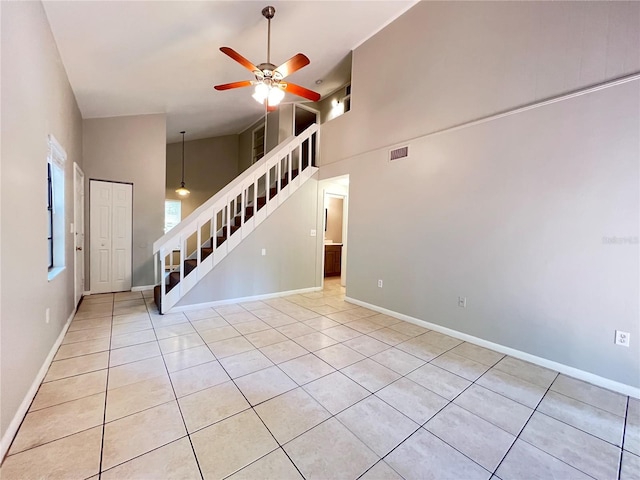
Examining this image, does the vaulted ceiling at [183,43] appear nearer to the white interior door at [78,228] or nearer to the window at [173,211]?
the white interior door at [78,228]

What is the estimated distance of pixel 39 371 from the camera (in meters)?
2.20

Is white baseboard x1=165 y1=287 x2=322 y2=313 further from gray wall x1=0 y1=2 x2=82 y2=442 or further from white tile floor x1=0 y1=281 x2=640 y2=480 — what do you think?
gray wall x1=0 y1=2 x2=82 y2=442

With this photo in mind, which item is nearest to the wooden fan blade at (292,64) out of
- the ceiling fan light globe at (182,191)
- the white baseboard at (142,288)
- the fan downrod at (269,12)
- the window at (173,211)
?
the fan downrod at (269,12)

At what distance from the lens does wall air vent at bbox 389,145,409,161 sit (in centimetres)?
385

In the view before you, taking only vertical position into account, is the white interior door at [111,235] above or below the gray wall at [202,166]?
below

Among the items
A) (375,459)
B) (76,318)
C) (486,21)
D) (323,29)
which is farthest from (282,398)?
(323,29)

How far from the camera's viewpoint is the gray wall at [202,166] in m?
8.06

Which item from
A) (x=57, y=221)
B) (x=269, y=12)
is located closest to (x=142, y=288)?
(x=57, y=221)

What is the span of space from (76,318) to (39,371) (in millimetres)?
Result: 1860

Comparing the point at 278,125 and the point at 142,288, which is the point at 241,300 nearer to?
the point at 142,288

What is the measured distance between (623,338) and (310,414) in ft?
8.74

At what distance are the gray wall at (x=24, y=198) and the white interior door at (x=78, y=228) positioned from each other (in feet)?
5.13

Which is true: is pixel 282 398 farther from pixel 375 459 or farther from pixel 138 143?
pixel 138 143

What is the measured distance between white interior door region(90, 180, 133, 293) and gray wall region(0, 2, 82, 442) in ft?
8.36
